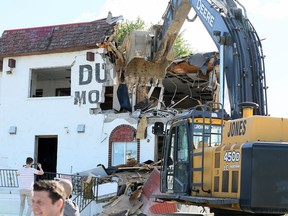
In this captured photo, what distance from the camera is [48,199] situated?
368 cm

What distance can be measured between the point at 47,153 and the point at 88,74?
492 centimetres

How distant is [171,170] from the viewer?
9.88m

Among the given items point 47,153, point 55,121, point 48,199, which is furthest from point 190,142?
point 47,153

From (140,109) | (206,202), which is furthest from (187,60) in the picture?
(206,202)

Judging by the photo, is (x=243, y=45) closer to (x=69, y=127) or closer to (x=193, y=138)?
(x=193, y=138)

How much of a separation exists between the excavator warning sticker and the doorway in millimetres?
15773

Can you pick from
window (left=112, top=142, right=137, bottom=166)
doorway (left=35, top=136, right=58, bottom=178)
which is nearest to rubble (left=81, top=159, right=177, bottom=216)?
window (left=112, top=142, right=137, bottom=166)

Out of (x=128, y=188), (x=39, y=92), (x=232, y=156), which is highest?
(x=39, y=92)

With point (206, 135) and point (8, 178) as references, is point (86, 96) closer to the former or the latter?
point (8, 178)

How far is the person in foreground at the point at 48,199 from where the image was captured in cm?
365

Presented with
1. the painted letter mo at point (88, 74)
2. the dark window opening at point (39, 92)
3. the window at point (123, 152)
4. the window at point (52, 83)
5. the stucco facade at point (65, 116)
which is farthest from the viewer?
the dark window opening at point (39, 92)

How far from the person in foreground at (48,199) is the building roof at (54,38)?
1713 cm

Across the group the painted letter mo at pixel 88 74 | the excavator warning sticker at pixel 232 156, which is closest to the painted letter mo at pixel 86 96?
the painted letter mo at pixel 88 74

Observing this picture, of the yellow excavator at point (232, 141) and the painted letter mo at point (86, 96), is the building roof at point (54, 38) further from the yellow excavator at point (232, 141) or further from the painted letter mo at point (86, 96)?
the yellow excavator at point (232, 141)
